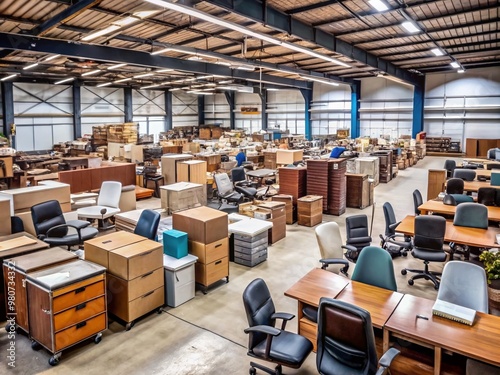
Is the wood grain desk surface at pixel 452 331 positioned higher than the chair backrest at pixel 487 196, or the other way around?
the chair backrest at pixel 487 196

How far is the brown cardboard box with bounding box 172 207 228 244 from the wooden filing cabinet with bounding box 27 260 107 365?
54.3 inches

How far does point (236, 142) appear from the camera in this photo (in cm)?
1888

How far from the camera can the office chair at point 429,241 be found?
5281 mm

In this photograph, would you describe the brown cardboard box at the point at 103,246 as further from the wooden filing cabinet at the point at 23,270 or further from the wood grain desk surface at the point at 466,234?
the wood grain desk surface at the point at 466,234

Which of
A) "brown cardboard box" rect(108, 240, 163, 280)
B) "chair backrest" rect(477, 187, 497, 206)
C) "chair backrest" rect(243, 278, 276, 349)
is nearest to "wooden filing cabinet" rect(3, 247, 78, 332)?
"brown cardboard box" rect(108, 240, 163, 280)

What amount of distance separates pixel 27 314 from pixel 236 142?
15481 mm

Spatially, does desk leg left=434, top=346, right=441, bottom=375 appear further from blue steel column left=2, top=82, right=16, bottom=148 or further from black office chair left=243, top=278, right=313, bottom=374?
blue steel column left=2, top=82, right=16, bottom=148

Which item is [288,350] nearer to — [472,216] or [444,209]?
[472,216]

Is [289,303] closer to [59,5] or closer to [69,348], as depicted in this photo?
[69,348]

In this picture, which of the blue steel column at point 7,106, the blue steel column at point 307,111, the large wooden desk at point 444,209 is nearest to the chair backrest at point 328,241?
the large wooden desk at point 444,209

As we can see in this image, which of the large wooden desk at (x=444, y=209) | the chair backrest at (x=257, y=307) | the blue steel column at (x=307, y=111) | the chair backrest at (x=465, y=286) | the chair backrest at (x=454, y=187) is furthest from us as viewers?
the blue steel column at (x=307, y=111)

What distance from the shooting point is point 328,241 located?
485 centimetres

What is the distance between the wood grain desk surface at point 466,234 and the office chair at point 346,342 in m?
3.06

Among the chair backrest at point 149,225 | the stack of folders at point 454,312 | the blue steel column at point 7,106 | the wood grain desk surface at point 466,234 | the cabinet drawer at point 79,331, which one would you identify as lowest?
the cabinet drawer at point 79,331
